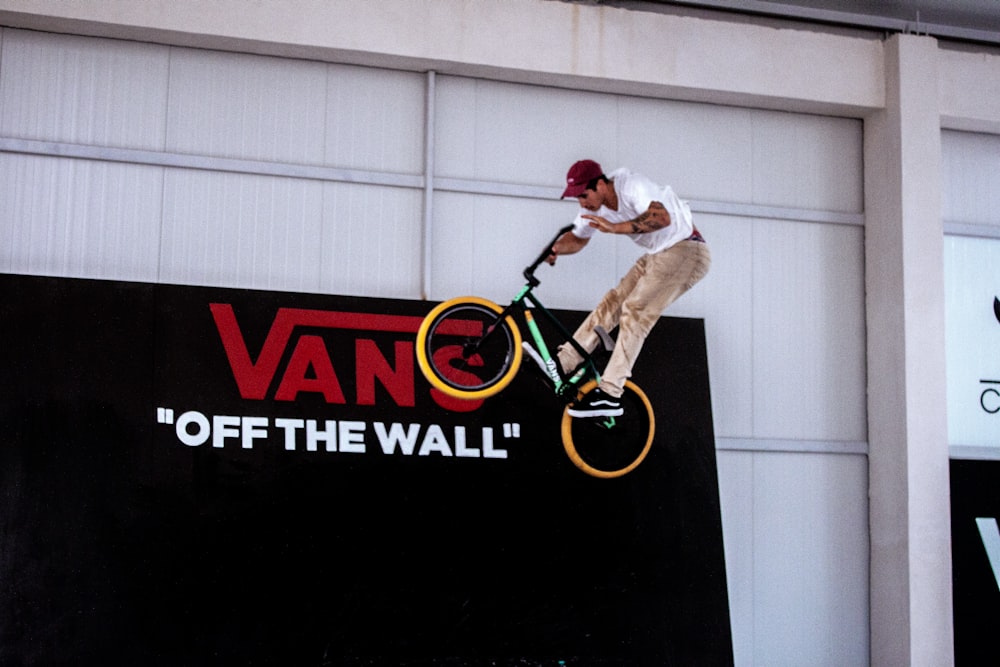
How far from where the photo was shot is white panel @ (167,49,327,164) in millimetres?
7652

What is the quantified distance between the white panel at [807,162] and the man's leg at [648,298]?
72.4 inches

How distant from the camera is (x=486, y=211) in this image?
806 centimetres

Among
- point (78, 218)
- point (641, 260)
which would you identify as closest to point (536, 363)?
point (641, 260)

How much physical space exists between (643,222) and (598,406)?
1109mm

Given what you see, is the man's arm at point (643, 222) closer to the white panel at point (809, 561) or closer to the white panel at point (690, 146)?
the white panel at point (690, 146)

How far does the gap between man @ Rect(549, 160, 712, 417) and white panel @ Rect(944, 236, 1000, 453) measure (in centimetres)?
278

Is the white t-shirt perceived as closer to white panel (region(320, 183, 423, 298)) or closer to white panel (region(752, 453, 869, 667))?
white panel (region(320, 183, 423, 298))

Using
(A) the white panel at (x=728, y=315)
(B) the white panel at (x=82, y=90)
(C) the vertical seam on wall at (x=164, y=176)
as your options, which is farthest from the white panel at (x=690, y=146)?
(B) the white panel at (x=82, y=90)

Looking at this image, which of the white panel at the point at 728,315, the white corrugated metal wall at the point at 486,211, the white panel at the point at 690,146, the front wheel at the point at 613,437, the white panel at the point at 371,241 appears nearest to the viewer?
the front wheel at the point at 613,437

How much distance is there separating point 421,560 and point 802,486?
9.48 feet

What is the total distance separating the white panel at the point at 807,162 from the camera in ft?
28.4

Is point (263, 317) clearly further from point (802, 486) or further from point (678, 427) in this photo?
point (802, 486)

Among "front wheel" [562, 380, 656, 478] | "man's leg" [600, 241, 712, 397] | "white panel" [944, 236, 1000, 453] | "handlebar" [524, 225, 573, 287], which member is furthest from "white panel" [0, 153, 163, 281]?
"white panel" [944, 236, 1000, 453]

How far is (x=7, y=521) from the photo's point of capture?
6719 mm
